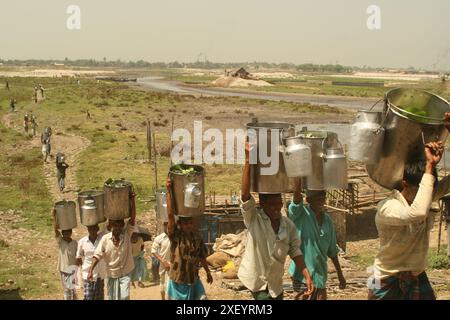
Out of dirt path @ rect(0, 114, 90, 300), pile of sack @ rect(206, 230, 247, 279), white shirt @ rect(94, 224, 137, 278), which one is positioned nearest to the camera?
white shirt @ rect(94, 224, 137, 278)

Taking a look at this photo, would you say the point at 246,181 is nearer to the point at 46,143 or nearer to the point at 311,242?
the point at 311,242

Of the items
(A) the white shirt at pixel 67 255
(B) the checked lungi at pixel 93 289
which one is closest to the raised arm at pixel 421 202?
(B) the checked lungi at pixel 93 289

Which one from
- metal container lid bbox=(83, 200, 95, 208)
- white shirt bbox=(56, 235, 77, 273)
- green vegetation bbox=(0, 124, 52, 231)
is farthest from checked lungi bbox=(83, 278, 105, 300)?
green vegetation bbox=(0, 124, 52, 231)

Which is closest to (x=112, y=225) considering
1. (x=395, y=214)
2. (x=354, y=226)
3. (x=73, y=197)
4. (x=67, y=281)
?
(x=67, y=281)

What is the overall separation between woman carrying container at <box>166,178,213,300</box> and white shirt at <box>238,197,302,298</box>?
0.58m

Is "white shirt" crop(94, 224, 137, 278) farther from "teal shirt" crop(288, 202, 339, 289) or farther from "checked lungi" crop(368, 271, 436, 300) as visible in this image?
"checked lungi" crop(368, 271, 436, 300)

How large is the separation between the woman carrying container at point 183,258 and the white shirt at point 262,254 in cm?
58

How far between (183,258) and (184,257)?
0.5 inches

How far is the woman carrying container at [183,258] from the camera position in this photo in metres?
4.22

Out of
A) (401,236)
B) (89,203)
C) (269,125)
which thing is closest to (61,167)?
(89,203)

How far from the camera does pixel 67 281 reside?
5895mm

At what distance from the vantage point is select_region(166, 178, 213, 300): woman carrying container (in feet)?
13.8

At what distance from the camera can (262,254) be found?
12.6ft

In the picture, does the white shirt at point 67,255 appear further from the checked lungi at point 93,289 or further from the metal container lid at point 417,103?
the metal container lid at point 417,103
